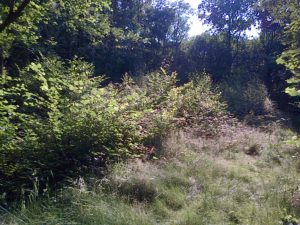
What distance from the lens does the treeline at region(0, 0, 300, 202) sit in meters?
4.84

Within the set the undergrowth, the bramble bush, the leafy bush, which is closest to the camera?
the undergrowth

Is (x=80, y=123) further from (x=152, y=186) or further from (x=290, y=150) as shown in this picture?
(x=290, y=150)

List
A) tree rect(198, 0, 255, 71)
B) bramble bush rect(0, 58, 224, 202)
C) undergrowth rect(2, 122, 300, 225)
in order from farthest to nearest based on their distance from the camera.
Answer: tree rect(198, 0, 255, 71)
bramble bush rect(0, 58, 224, 202)
undergrowth rect(2, 122, 300, 225)

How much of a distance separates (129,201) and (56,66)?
23.2 ft

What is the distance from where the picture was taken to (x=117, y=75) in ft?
56.2

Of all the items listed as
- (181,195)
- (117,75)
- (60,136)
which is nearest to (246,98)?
(117,75)

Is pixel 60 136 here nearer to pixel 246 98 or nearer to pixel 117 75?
pixel 246 98

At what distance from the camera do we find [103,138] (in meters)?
5.57

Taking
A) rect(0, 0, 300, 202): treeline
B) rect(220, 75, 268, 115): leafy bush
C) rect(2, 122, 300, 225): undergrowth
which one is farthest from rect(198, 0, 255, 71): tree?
rect(2, 122, 300, 225): undergrowth

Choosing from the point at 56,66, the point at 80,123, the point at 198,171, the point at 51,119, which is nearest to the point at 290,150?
the point at 198,171

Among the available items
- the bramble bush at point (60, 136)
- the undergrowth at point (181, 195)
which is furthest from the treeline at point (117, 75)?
the undergrowth at point (181, 195)

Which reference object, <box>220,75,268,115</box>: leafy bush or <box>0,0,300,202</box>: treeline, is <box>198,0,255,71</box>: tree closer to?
<box>0,0,300,202</box>: treeline

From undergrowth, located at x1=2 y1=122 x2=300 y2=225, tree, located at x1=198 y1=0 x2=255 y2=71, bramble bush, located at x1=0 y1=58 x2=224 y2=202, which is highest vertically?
tree, located at x1=198 y1=0 x2=255 y2=71

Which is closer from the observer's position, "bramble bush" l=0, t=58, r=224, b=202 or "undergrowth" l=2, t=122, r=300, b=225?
"undergrowth" l=2, t=122, r=300, b=225
